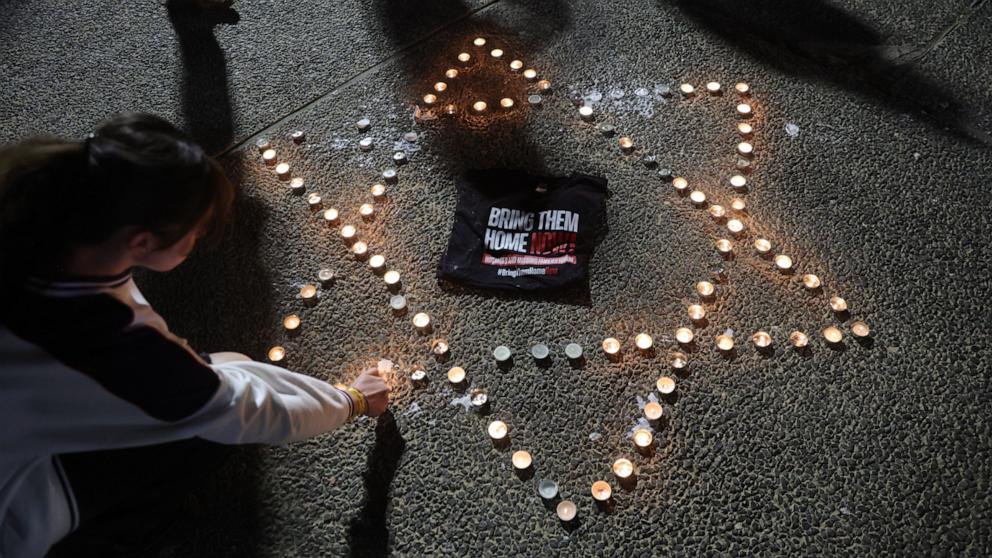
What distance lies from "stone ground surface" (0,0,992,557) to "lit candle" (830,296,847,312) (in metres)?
0.04

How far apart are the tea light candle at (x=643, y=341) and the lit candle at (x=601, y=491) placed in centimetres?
46

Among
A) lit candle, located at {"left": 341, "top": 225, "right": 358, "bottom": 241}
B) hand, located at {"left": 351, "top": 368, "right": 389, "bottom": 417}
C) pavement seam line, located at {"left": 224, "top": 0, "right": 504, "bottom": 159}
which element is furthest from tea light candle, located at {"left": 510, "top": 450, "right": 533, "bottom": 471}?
pavement seam line, located at {"left": 224, "top": 0, "right": 504, "bottom": 159}

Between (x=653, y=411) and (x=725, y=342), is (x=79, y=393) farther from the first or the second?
(x=725, y=342)

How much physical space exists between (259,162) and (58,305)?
163cm

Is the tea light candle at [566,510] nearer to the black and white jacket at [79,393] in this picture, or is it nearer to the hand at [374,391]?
the hand at [374,391]

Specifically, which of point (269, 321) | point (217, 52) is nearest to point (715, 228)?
point (269, 321)

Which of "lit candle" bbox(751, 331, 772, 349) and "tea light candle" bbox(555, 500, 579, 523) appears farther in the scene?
"lit candle" bbox(751, 331, 772, 349)

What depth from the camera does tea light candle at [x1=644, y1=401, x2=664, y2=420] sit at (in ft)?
6.14

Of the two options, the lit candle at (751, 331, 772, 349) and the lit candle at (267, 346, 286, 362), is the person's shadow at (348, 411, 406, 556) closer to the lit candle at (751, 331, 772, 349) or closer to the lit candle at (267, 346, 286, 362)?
the lit candle at (267, 346, 286, 362)

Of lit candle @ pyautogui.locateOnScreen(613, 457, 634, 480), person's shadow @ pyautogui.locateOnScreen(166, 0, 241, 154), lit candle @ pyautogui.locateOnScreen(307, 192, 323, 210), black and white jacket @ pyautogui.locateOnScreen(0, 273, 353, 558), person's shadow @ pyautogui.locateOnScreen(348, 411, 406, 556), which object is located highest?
black and white jacket @ pyautogui.locateOnScreen(0, 273, 353, 558)

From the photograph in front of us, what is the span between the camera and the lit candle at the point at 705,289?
213cm

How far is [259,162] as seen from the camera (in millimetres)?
2674

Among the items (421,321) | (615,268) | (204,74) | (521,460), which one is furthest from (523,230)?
(204,74)

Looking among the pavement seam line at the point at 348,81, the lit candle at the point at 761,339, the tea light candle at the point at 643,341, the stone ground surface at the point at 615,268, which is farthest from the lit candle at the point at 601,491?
the pavement seam line at the point at 348,81
